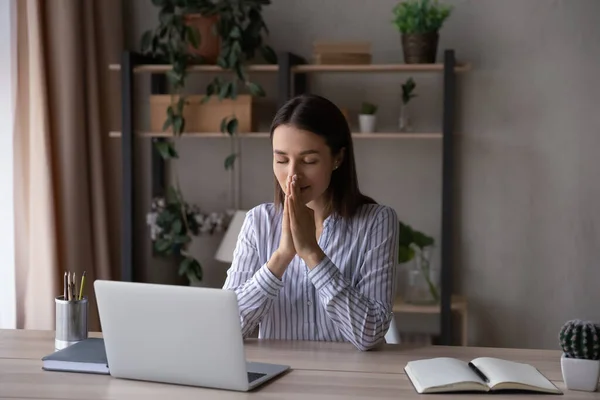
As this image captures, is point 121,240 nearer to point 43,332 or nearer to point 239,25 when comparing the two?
point 239,25

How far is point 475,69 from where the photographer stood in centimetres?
374

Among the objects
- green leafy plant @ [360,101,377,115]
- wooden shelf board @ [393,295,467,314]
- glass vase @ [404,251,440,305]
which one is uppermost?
green leafy plant @ [360,101,377,115]

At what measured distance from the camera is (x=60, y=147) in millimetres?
3461

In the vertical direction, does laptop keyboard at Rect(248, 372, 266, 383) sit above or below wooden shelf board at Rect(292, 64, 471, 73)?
below

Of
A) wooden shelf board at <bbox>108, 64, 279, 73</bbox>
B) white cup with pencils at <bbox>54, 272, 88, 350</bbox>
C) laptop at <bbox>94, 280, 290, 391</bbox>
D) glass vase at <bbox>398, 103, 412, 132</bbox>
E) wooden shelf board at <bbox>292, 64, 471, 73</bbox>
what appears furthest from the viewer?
glass vase at <bbox>398, 103, 412, 132</bbox>

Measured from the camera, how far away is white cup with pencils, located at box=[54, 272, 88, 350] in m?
1.96

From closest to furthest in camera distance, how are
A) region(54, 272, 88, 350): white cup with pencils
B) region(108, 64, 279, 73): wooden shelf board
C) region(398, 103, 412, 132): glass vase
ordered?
1. region(54, 272, 88, 350): white cup with pencils
2. region(108, 64, 279, 73): wooden shelf board
3. region(398, 103, 412, 132): glass vase

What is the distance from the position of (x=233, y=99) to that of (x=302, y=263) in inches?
60.6

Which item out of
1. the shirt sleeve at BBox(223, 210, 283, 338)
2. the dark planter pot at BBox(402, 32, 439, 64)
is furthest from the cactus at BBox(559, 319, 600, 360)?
the dark planter pot at BBox(402, 32, 439, 64)

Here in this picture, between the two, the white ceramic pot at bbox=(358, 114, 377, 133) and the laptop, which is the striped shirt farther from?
the white ceramic pot at bbox=(358, 114, 377, 133)

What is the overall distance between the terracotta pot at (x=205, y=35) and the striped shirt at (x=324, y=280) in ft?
4.95

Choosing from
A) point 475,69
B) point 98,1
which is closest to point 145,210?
point 98,1

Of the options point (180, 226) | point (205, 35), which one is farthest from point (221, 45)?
point (180, 226)

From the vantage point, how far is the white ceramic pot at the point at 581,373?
5.37ft
